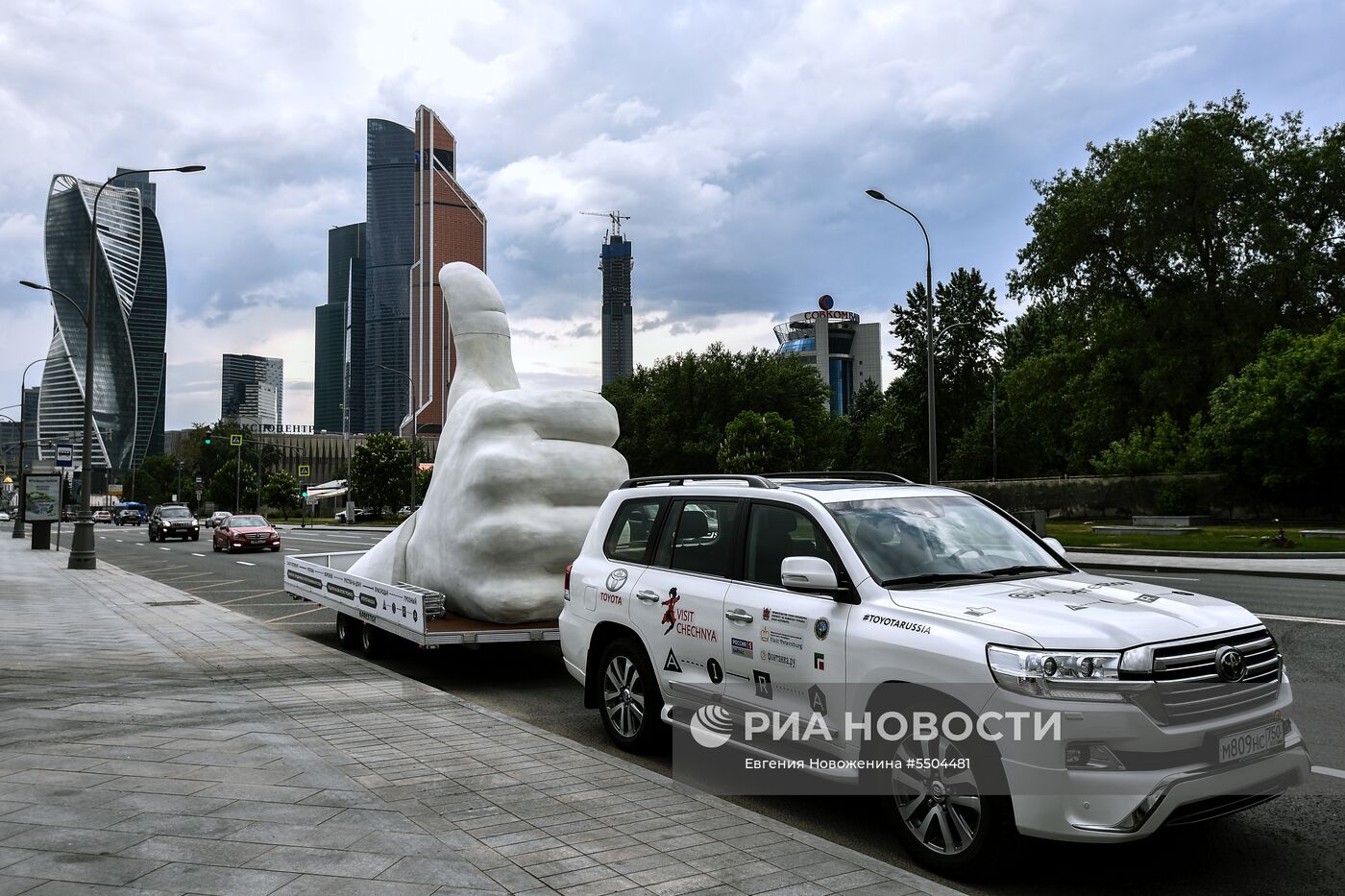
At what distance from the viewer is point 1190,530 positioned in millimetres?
32375

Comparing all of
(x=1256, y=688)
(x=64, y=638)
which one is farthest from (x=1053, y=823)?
(x=64, y=638)

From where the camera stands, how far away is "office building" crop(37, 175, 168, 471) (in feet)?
399

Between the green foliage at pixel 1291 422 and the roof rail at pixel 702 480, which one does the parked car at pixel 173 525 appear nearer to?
the green foliage at pixel 1291 422

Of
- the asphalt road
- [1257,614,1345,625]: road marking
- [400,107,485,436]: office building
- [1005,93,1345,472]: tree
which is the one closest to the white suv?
the asphalt road

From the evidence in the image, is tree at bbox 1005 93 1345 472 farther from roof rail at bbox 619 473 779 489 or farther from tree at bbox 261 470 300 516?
tree at bbox 261 470 300 516

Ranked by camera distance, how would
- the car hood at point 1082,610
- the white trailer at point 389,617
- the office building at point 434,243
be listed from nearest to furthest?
the car hood at point 1082,610
the white trailer at point 389,617
the office building at point 434,243

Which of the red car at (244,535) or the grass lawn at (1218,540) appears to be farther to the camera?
the red car at (244,535)

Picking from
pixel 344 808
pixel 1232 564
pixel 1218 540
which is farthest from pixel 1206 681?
pixel 1218 540

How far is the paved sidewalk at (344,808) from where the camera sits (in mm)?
3953

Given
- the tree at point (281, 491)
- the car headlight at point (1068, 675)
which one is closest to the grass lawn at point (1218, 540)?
the car headlight at point (1068, 675)

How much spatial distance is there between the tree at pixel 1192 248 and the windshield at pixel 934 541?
41.6m

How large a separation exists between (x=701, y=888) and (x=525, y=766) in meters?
2.10

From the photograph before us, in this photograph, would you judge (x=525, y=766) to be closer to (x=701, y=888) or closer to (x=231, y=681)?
(x=701, y=888)

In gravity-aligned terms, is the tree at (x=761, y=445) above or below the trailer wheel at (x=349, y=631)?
above
